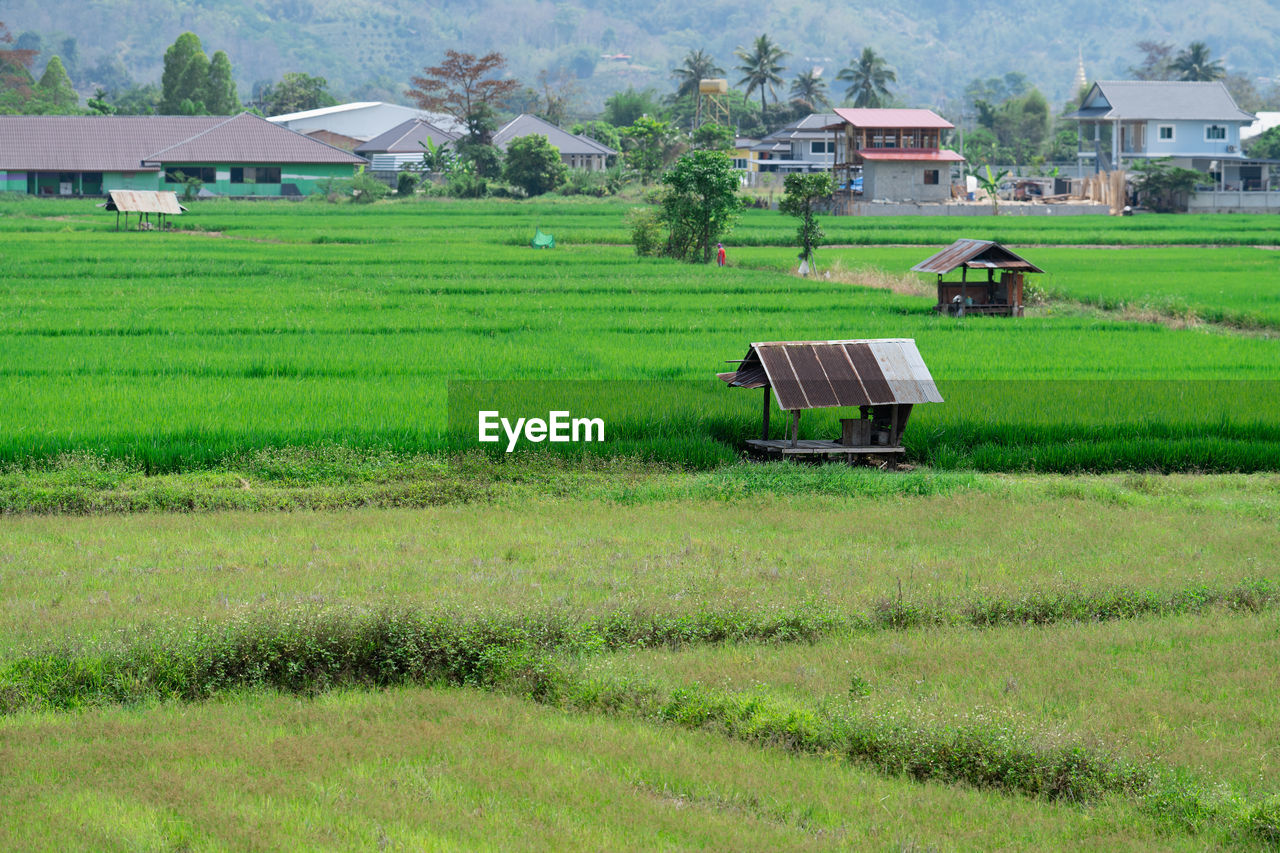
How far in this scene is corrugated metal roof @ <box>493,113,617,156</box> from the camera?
80.7 m

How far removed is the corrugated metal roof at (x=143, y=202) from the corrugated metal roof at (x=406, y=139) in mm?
39202

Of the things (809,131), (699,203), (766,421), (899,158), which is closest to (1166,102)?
(899,158)

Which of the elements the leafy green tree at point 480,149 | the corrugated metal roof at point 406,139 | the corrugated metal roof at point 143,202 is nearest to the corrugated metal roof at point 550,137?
the leafy green tree at point 480,149

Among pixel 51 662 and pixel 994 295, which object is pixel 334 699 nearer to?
pixel 51 662

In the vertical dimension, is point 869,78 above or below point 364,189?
above

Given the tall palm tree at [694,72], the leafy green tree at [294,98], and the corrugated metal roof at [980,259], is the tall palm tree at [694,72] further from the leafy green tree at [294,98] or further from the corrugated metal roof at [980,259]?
the corrugated metal roof at [980,259]

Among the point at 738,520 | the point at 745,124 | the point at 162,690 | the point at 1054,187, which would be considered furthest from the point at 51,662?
the point at 745,124

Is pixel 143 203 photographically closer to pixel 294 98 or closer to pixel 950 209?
pixel 950 209

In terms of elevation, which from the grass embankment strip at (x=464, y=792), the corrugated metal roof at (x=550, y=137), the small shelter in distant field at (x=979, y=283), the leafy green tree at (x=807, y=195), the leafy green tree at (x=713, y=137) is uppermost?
the corrugated metal roof at (x=550, y=137)

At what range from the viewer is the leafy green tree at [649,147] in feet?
236

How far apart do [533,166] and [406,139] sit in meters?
22.5

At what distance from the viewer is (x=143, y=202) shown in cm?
4444

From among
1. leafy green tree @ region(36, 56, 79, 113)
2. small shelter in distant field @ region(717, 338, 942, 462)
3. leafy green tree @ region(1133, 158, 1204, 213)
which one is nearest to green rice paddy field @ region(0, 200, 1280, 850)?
small shelter in distant field @ region(717, 338, 942, 462)

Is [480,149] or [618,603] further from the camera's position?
[480,149]
